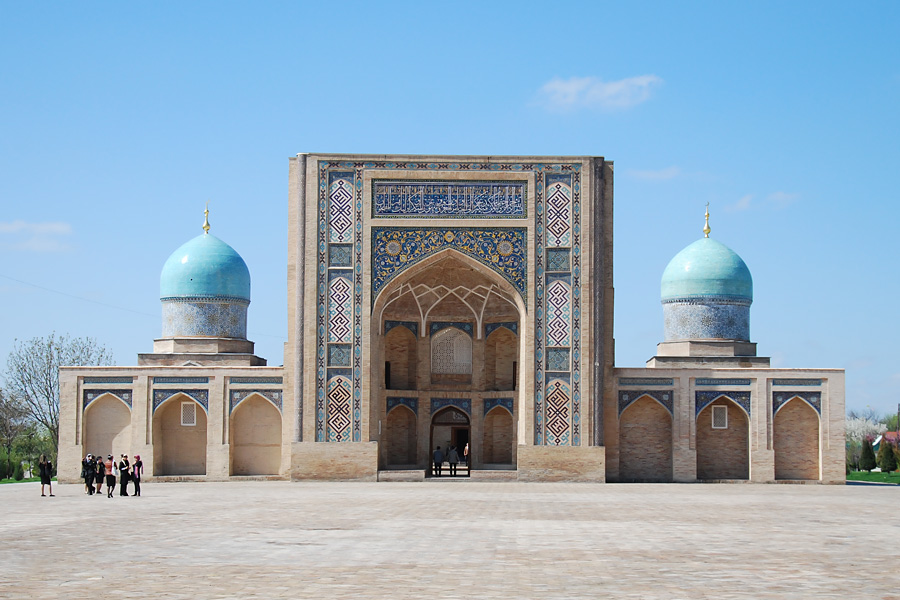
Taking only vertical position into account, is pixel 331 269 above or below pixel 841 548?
above

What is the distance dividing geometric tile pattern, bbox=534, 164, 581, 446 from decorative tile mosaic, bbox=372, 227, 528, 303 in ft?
1.20

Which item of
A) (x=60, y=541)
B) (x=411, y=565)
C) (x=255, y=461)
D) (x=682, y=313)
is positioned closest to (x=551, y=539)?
(x=411, y=565)

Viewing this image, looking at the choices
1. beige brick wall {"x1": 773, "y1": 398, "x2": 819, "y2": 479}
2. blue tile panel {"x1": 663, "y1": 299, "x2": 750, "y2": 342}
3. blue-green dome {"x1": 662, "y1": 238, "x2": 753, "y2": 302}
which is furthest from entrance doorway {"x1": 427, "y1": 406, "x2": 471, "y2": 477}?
beige brick wall {"x1": 773, "y1": 398, "x2": 819, "y2": 479}

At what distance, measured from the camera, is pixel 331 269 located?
20.3m

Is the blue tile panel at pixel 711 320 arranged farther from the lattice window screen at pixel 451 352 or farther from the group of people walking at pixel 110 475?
the group of people walking at pixel 110 475

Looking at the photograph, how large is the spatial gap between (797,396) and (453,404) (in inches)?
266

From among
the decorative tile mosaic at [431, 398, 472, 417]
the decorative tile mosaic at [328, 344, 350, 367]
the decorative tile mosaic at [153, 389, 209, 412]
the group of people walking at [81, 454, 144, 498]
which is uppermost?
the decorative tile mosaic at [328, 344, 350, 367]

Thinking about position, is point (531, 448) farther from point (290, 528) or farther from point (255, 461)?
point (290, 528)

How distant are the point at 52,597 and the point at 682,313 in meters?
19.6

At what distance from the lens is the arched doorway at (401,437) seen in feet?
74.7

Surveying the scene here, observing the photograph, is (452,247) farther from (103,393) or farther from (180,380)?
(103,393)

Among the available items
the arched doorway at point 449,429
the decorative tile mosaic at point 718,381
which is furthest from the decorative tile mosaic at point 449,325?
the decorative tile mosaic at point 718,381

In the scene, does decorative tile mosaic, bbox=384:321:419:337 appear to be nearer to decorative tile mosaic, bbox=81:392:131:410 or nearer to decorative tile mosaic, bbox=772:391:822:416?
decorative tile mosaic, bbox=81:392:131:410

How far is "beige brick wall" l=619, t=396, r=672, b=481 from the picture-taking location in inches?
846
